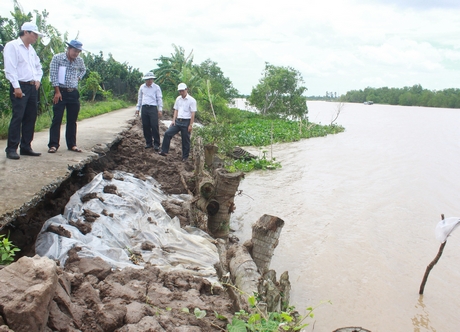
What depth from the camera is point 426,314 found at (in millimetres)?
4863

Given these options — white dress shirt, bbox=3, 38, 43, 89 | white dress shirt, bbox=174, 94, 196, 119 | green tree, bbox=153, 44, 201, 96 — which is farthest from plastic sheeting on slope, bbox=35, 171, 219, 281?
green tree, bbox=153, 44, 201, 96

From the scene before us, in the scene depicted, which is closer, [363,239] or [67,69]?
[67,69]

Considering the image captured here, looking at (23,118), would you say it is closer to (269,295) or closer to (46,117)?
(269,295)

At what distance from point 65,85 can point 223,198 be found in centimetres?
293

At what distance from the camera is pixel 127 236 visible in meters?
4.52

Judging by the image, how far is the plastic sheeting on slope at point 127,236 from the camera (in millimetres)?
3777

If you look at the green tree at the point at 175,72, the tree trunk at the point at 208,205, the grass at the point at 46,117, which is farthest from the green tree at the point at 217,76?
the tree trunk at the point at 208,205

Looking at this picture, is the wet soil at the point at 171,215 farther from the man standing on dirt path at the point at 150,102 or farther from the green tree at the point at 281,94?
the green tree at the point at 281,94

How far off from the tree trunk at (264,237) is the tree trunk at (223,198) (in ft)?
3.34

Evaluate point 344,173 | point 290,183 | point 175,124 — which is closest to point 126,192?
point 175,124

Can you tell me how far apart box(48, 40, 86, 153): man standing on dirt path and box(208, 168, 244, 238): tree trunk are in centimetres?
245

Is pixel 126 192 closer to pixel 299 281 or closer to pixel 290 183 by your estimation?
pixel 299 281

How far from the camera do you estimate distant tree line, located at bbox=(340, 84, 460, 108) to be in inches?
2857

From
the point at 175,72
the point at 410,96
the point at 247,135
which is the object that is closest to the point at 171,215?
the point at 247,135
